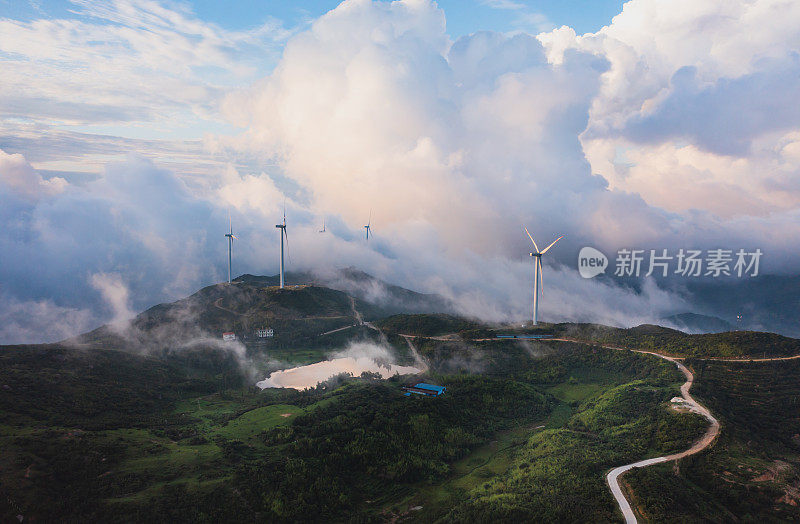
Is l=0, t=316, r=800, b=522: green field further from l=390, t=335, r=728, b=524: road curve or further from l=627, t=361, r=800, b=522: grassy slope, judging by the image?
l=390, t=335, r=728, b=524: road curve

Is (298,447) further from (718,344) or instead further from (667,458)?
(718,344)

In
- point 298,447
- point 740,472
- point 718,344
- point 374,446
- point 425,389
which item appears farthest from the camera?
point 718,344

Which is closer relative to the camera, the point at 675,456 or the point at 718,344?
the point at 675,456

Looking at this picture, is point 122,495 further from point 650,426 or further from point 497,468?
point 650,426

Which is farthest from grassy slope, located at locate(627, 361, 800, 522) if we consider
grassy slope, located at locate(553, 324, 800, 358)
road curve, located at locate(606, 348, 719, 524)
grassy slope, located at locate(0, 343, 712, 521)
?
grassy slope, located at locate(553, 324, 800, 358)

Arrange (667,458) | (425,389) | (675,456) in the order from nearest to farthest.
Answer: (667,458) → (675,456) → (425,389)

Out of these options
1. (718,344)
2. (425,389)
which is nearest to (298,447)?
(425,389)

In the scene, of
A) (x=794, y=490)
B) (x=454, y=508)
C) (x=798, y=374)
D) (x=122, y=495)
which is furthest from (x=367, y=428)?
(x=798, y=374)

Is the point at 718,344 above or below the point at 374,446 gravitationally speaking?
above
